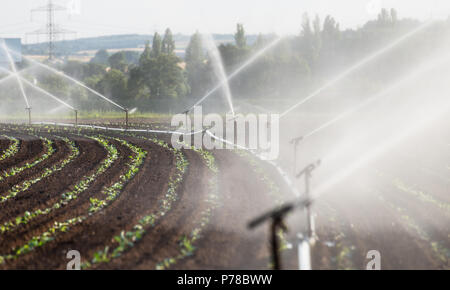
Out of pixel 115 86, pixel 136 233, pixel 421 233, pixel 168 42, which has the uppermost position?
pixel 168 42

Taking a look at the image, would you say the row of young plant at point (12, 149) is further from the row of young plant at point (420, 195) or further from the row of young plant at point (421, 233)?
the row of young plant at point (421, 233)

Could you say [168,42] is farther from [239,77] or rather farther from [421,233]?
[421,233]

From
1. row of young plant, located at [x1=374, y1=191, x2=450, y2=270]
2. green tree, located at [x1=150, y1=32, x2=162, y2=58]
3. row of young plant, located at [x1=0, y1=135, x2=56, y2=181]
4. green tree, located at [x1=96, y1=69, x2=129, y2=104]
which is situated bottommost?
row of young plant, located at [x1=374, y1=191, x2=450, y2=270]

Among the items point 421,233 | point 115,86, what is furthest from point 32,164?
point 115,86

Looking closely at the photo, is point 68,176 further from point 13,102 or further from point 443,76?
point 13,102

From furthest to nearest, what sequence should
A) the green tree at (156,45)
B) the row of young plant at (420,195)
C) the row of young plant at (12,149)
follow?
the green tree at (156,45) → the row of young plant at (12,149) → the row of young plant at (420,195)

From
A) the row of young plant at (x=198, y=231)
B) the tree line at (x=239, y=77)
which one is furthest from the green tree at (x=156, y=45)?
the row of young plant at (x=198, y=231)

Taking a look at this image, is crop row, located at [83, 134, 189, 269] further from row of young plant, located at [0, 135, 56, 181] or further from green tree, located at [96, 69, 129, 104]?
green tree, located at [96, 69, 129, 104]

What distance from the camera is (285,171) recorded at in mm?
17156

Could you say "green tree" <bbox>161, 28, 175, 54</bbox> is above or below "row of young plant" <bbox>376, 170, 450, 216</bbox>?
above

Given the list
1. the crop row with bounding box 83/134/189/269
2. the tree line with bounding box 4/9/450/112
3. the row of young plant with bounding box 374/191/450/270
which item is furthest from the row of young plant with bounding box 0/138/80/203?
the tree line with bounding box 4/9/450/112
